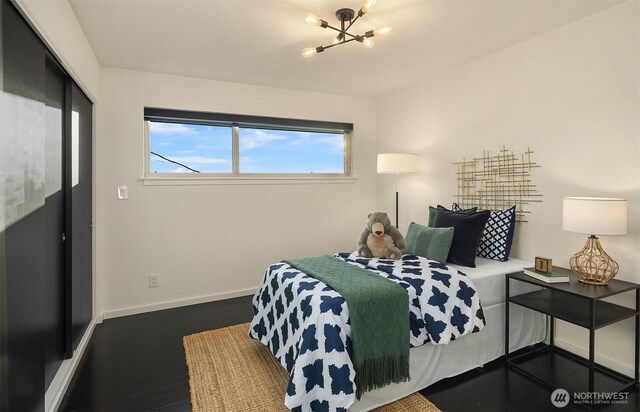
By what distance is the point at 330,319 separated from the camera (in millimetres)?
1791

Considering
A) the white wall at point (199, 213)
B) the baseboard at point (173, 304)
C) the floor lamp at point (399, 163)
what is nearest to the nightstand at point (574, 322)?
the floor lamp at point (399, 163)

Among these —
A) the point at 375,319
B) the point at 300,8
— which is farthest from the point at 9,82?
the point at 375,319

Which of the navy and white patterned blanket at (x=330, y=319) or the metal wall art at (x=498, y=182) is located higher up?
the metal wall art at (x=498, y=182)

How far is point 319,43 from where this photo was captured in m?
2.88

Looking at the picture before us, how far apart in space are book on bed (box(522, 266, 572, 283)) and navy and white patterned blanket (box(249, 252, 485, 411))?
0.44 meters

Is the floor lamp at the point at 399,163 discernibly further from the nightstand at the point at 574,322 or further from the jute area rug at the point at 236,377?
the jute area rug at the point at 236,377

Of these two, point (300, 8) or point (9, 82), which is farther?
point (300, 8)

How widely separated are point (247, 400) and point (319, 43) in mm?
2722

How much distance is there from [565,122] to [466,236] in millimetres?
1141

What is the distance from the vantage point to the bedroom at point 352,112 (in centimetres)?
231

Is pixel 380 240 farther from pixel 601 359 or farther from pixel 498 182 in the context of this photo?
pixel 601 359

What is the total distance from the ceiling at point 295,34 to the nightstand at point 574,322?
→ 6.12 ft

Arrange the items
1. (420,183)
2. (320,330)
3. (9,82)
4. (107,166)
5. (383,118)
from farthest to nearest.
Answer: (383,118)
(420,183)
(107,166)
(320,330)
(9,82)

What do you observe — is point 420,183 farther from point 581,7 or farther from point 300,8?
point 300,8
